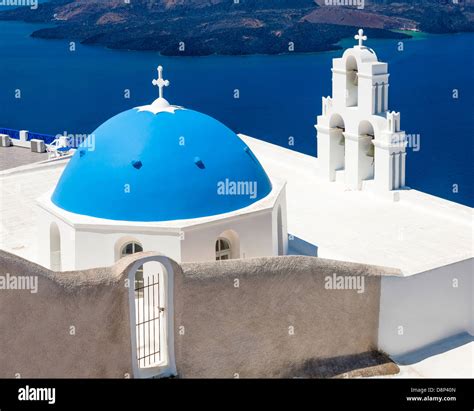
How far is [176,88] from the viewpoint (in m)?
89.8

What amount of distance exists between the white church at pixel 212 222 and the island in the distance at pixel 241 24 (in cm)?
8613

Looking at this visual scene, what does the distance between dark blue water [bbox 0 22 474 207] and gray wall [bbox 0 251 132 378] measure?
110ft

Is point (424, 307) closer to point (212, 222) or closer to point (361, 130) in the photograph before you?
point (212, 222)

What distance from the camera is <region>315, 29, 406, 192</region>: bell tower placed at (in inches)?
955

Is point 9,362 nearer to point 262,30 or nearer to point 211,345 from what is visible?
point 211,345

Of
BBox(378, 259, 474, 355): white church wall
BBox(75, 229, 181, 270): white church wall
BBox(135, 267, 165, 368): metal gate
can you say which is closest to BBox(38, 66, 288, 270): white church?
BBox(75, 229, 181, 270): white church wall

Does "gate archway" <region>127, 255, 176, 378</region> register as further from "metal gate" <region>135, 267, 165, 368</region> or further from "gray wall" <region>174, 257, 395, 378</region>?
"gray wall" <region>174, 257, 395, 378</region>

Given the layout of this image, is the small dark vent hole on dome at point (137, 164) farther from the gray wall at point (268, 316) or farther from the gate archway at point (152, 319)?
the gray wall at point (268, 316)

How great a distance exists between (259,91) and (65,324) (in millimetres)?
71304

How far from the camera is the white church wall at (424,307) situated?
766 inches

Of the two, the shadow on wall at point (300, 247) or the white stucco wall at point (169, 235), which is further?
the shadow on wall at point (300, 247)

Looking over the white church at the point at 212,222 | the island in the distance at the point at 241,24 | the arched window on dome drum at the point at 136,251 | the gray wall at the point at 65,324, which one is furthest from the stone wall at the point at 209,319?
the island in the distance at the point at 241,24

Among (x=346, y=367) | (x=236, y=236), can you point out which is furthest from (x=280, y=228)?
(x=346, y=367)

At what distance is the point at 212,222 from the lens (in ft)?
62.0
